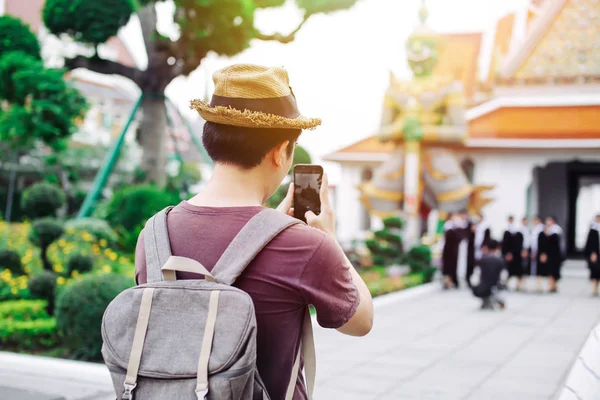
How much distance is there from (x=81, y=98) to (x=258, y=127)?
906 cm

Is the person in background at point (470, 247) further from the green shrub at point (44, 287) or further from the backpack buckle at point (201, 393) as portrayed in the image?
the backpack buckle at point (201, 393)

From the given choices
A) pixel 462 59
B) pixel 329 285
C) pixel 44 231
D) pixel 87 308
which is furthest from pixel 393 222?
pixel 329 285

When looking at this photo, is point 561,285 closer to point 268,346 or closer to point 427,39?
point 427,39

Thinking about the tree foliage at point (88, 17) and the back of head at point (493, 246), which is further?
the back of head at point (493, 246)

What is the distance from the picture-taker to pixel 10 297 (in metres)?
9.01

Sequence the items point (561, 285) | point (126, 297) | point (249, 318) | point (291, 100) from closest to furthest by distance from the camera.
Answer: point (249, 318), point (126, 297), point (291, 100), point (561, 285)

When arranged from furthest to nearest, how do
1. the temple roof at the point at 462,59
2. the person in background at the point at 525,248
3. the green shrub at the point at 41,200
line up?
1. the temple roof at the point at 462,59
2. the person in background at the point at 525,248
3. the green shrub at the point at 41,200

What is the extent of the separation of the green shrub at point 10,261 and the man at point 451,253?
7916 millimetres

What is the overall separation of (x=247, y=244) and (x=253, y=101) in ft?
1.28

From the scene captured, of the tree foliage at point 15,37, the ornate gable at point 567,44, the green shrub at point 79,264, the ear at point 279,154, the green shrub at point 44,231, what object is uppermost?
the ornate gable at point 567,44

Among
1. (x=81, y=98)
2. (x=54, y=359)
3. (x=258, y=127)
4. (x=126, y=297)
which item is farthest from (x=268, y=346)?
(x=81, y=98)

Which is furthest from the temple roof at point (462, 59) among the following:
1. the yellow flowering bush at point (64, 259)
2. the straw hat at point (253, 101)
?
the straw hat at point (253, 101)

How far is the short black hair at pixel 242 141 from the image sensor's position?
1911 millimetres

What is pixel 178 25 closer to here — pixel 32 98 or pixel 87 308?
pixel 32 98
